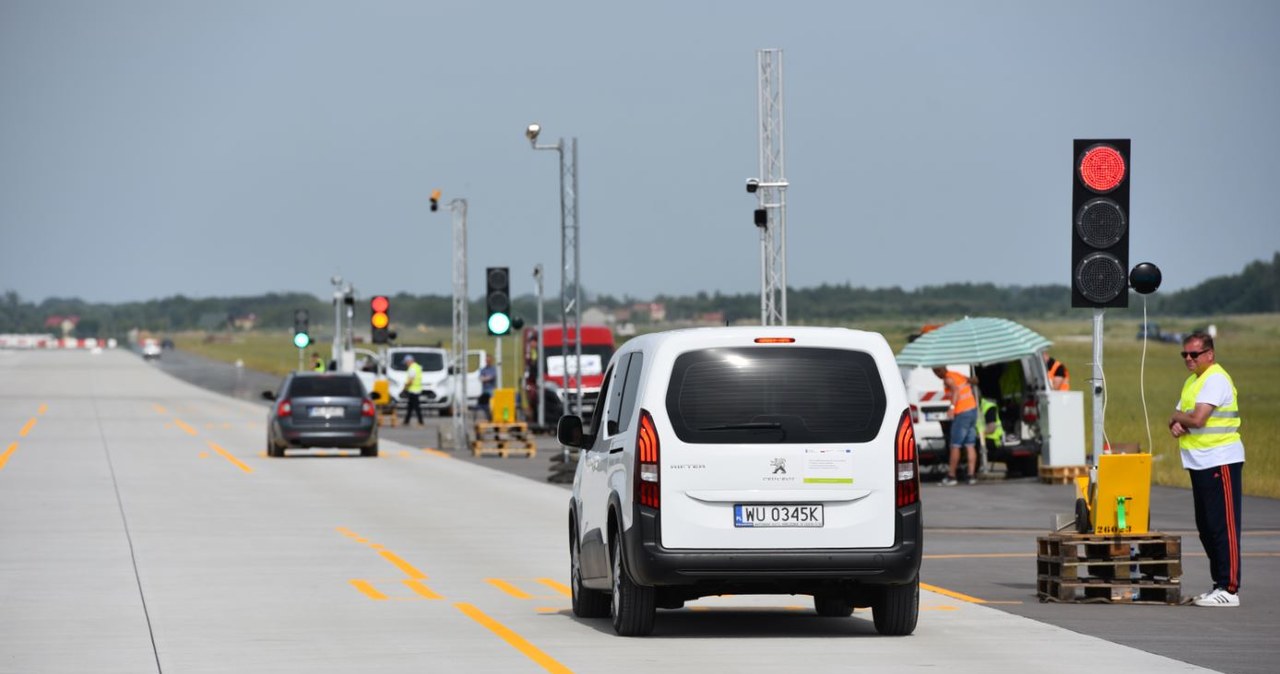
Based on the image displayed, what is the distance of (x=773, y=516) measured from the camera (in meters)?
11.9

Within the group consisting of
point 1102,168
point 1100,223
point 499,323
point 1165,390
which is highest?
point 1102,168

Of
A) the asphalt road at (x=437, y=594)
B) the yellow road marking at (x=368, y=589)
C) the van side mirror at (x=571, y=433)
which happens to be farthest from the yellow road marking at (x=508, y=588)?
the van side mirror at (x=571, y=433)

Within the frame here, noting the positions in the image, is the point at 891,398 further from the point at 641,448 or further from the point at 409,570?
the point at 409,570

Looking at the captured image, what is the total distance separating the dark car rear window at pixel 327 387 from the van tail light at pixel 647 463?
26.2m

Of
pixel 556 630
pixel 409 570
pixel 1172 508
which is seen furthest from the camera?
pixel 1172 508

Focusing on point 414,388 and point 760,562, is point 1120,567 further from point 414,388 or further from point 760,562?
point 414,388

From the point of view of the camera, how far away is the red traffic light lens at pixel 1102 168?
1496cm

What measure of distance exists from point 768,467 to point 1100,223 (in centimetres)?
422

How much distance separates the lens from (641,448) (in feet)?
39.1

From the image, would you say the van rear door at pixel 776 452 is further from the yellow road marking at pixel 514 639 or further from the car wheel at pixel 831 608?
the car wheel at pixel 831 608

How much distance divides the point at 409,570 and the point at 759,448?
5.73m

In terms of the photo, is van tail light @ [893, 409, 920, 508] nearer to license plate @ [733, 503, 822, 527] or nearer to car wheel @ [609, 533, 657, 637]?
license plate @ [733, 503, 822, 527]

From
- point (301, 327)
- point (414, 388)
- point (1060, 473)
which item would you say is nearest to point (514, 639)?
point (1060, 473)

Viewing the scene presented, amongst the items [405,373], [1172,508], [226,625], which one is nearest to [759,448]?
[226,625]
